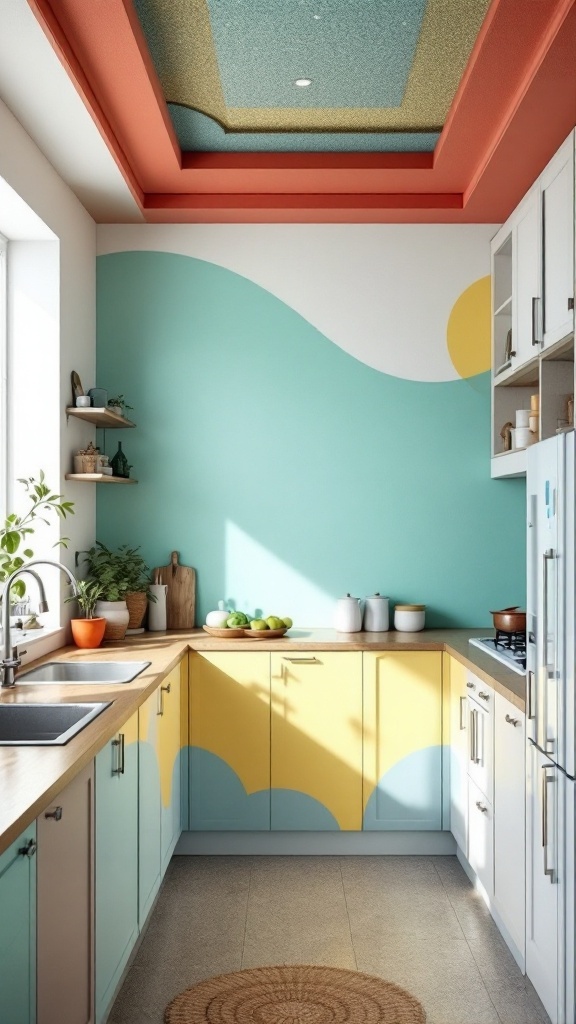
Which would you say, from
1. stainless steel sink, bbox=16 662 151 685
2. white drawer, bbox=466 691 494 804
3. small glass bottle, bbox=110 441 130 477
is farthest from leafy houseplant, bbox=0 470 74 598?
white drawer, bbox=466 691 494 804

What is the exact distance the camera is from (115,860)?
2.55 meters

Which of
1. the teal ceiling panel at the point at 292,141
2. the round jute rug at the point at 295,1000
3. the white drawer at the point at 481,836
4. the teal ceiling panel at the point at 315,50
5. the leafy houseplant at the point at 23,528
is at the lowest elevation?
the round jute rug at the point at 295,1000

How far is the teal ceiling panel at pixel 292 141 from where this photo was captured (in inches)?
153

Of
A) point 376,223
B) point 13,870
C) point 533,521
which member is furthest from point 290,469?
point 13,870

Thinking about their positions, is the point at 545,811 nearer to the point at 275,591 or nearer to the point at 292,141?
the point at 275,591

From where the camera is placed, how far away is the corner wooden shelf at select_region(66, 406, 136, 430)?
3.93 meters

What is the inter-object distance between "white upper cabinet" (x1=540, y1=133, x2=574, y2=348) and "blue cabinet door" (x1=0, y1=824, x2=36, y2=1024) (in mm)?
2346

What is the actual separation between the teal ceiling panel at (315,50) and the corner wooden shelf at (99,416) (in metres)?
1.33

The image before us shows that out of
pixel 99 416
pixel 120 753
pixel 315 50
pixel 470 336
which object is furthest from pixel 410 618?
pixel 315 50

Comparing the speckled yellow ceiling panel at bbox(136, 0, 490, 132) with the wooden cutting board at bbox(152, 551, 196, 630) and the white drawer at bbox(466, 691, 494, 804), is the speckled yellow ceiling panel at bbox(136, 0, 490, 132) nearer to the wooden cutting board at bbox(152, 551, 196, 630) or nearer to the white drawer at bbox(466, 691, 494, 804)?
the wooden cutting board at bbox(152, 551, 196, 630)

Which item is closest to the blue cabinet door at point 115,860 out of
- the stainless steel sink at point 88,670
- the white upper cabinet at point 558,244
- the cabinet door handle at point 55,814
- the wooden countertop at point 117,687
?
the wooden countertop at point 117,687

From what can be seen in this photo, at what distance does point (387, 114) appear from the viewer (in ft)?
12.3

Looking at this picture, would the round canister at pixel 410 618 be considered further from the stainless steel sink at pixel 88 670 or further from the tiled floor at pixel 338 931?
the stainless steel sink at pixel 88 670

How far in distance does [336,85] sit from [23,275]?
1441mm
